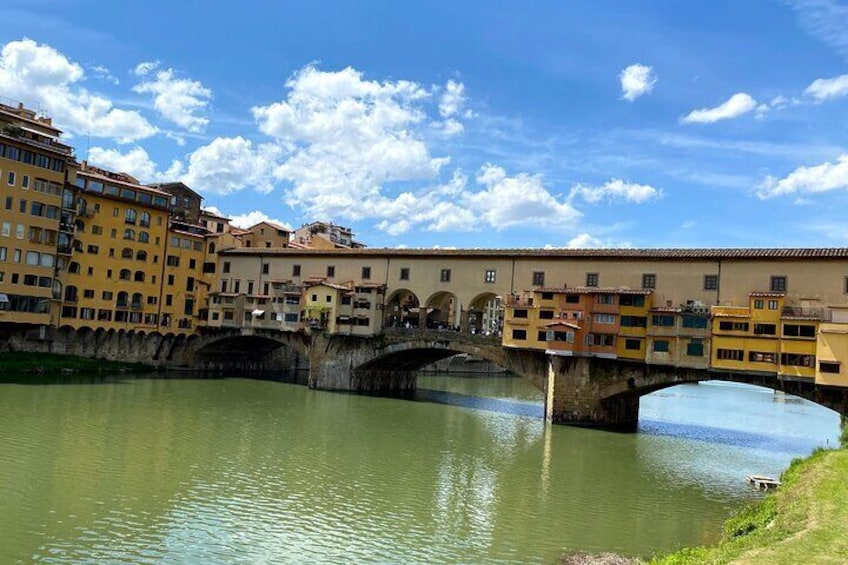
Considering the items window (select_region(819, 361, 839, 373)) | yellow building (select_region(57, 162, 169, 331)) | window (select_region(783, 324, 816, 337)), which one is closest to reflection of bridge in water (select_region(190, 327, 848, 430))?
window (select_region(819, 361, 839, 373))

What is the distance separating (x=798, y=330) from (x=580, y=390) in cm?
1328

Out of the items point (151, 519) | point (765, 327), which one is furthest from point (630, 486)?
point (151, 519)

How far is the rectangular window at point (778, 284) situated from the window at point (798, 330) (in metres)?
2.72

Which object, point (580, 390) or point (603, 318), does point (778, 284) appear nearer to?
point (603, 318)

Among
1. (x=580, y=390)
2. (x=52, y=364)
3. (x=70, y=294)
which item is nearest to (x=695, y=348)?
(x=580, y=390)

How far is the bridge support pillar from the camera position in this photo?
4475 cm

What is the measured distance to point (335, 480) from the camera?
86.1 feet

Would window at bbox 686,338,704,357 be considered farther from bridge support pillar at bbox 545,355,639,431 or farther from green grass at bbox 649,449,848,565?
green grass at bbox 649,449,848,565

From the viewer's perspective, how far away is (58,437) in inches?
1198

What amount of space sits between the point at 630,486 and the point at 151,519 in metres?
18.8

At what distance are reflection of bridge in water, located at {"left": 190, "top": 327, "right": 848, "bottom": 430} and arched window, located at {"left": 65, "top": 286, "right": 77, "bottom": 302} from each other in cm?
1266

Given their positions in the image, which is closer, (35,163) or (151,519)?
(151,519)

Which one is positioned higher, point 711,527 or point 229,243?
point 229,243

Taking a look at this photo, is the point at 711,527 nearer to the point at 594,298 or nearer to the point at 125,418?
the point at 594,298
